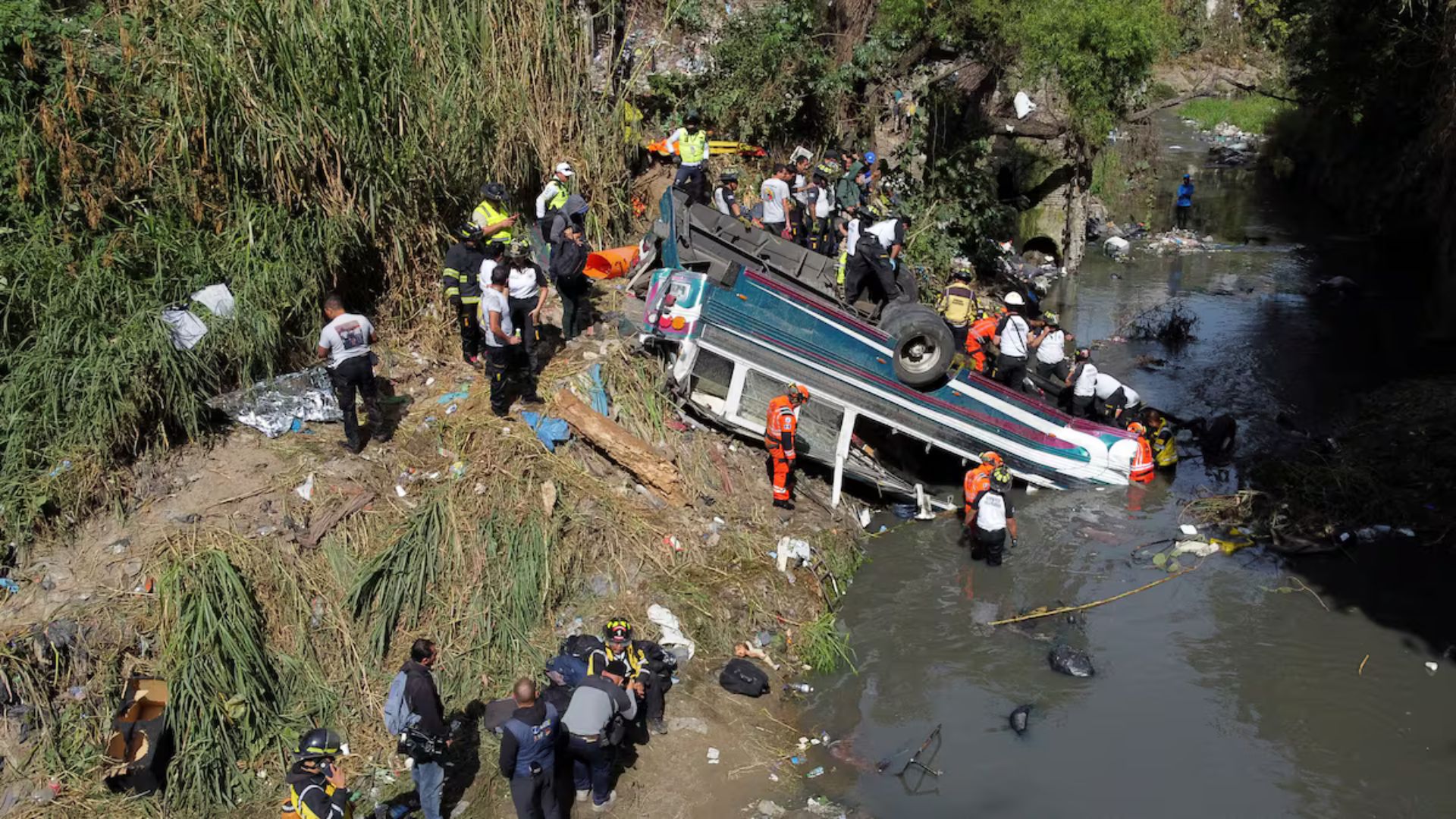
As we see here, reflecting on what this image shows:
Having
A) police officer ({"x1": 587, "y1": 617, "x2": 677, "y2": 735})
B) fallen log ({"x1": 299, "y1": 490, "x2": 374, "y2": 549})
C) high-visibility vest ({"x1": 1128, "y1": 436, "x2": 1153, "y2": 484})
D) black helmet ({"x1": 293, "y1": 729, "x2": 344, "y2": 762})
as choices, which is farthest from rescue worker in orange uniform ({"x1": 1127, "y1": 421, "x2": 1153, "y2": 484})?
black helmet ({"x1": 293, "y1": 729, "x2": 344, "y2": 762})

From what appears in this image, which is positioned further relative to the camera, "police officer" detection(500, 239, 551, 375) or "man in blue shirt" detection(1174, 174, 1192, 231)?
"man in blue shirt" detection(1174, 174, 1192, 231)

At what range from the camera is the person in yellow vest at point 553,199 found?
11102 mm

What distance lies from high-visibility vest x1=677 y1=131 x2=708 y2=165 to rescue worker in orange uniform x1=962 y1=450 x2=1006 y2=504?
18.0 feet

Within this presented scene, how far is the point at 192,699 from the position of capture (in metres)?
6.98

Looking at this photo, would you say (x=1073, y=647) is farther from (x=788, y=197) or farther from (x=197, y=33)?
(x=197, y=33)

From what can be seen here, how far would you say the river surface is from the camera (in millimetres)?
7184

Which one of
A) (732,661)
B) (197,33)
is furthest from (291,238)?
(732,661)

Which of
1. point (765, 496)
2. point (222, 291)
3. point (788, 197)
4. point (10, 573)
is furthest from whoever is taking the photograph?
point (788, 197)

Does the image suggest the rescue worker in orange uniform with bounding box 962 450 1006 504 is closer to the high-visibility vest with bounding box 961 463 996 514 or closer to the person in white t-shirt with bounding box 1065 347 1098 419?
the high-visibility vest with bounding box 961 463 996 514

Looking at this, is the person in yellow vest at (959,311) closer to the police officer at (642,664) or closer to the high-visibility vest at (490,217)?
the high-visibility vest at (490,217)

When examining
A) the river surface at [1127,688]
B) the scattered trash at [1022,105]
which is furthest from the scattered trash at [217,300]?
the scattered trash at [1022,105]

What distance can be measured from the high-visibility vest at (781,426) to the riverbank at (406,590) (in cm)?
57

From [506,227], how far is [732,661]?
517cm

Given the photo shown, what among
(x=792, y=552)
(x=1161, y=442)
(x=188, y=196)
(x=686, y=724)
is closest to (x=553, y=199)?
(x=188, y=196)
